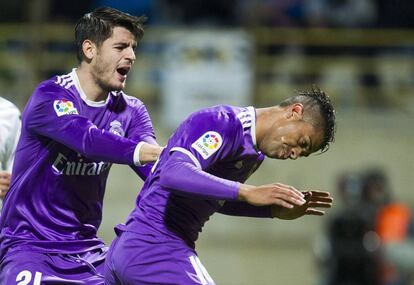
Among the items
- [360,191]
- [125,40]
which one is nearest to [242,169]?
[125,40]

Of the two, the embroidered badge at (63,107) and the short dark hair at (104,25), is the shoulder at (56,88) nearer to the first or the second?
the embroidered badge at (63,107)

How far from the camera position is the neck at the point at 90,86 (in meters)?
5.57

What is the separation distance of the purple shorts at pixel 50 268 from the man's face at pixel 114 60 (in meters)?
0.85

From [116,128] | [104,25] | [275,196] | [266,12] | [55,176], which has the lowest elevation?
[55,176]

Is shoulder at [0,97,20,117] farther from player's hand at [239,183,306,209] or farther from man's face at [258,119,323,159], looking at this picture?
player's hand at [239,183,306,209]

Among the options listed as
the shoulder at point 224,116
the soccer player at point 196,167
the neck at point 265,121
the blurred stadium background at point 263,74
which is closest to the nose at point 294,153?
the soccer player at point 196,167

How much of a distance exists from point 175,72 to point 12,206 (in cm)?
705

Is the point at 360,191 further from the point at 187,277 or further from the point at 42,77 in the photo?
the point at 187,277

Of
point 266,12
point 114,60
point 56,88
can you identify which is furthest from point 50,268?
point 266,12

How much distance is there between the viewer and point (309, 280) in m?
12.8

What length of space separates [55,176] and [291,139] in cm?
126

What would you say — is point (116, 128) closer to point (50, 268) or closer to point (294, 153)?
point (50, 268)

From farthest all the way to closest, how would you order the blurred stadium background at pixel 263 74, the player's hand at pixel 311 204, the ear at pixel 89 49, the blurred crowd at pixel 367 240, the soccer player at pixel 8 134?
the blurred stadium background at pixel 263 74, the blurred crowd at pixel 367 240, the soccer player at pixel 8 134, the ear at pixel 89 49, the player's hand at pixel 311 204

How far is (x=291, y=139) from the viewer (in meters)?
4.93
